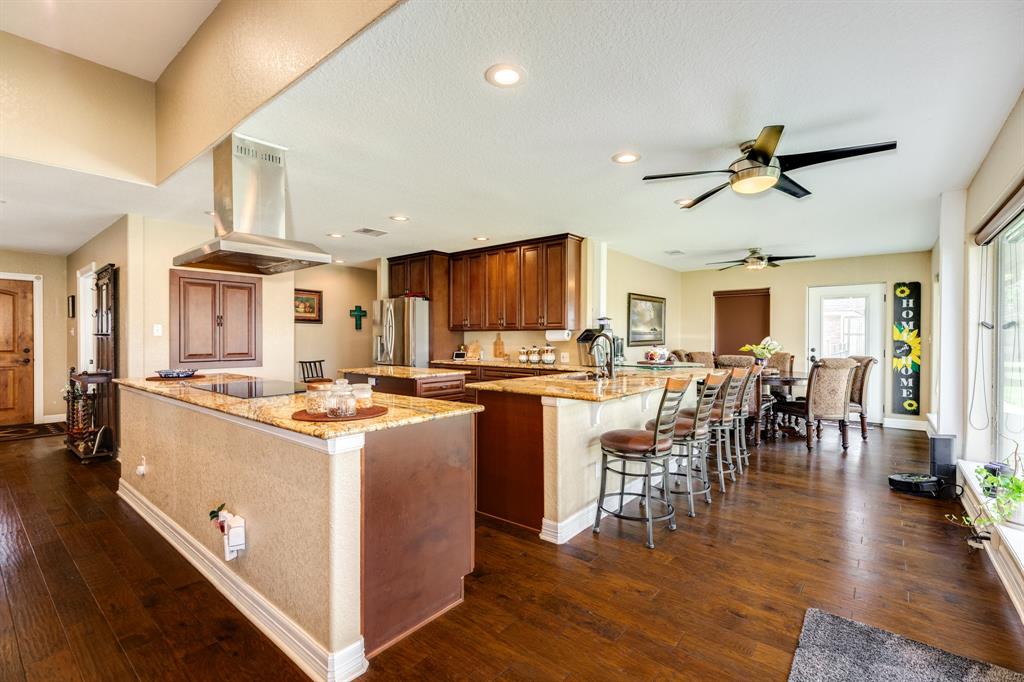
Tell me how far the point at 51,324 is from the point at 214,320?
3.63 meters

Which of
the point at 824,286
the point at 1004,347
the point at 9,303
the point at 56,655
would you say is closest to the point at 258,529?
the point at 56,655

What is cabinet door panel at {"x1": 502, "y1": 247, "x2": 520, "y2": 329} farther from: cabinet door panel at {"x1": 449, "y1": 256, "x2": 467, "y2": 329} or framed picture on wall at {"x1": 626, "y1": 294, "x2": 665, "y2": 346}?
framed picture on wall at {"x1": 626, "y1": 294, "x2": 665, "y2": 346}

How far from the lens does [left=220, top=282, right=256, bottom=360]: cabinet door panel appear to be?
4965 millimetres

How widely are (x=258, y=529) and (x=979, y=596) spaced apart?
3354 millimetres

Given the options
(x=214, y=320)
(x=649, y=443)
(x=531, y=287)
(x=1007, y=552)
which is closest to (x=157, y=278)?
(x=214, y=320)

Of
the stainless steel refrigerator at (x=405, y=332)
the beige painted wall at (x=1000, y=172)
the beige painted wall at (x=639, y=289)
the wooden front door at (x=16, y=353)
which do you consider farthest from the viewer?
the beige painted wall at (x=639, y=289)

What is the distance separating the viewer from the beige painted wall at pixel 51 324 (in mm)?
6332

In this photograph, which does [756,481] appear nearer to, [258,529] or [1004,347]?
[1004,347]

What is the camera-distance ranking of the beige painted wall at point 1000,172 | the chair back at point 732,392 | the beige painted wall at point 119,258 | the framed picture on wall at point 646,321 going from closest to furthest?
the beige painted wall at point 1000,172
the chair back at point 732,392
the beige painted wall at point 119,258
the framed picture on wall at point 646,321

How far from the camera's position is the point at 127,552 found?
264 cm

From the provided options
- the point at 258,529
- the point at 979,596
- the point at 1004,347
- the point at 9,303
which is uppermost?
the point at 9,303

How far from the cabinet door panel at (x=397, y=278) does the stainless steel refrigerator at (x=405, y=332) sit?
39 cm

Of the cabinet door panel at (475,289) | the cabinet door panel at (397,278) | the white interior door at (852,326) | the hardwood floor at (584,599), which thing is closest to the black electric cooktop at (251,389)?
the hardwood floor at (584,599)

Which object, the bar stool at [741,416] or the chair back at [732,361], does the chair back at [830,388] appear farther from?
the bar stool at [741,416]
